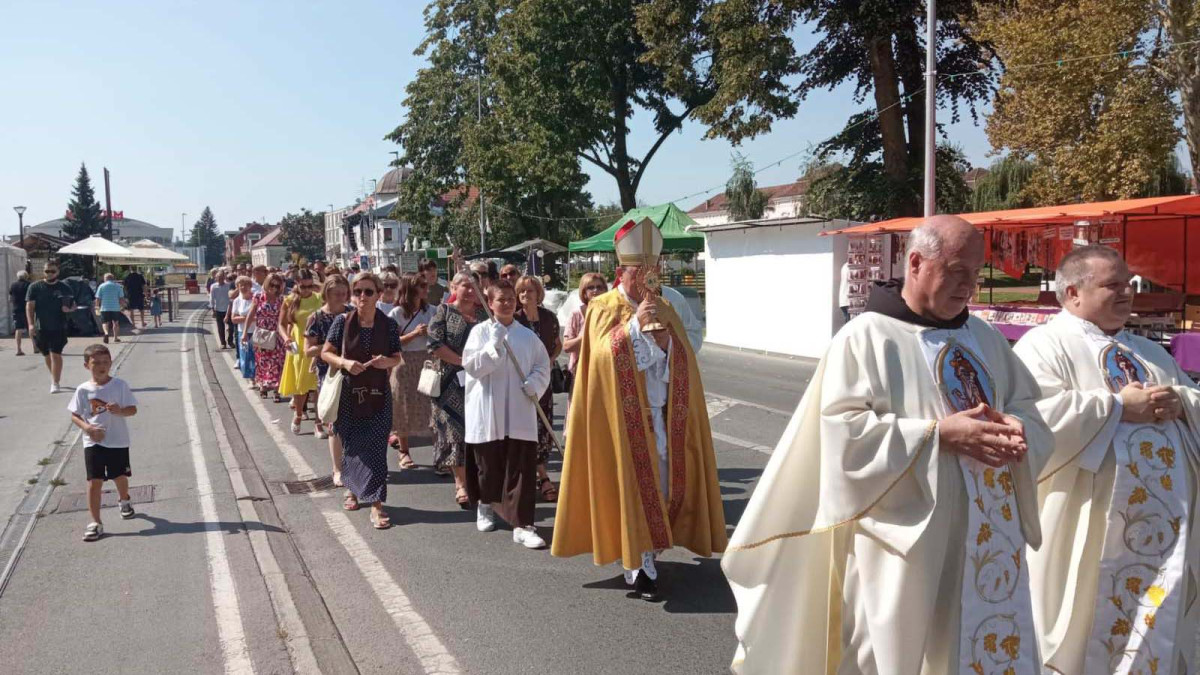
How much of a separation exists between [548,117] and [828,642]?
1272 inches

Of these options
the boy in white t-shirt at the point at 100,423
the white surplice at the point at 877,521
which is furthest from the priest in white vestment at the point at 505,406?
the white surplice at the point at 877,521

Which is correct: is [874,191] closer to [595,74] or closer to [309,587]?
[595,74]

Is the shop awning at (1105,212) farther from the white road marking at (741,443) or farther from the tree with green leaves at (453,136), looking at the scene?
the tree with green leaves at (453,136)

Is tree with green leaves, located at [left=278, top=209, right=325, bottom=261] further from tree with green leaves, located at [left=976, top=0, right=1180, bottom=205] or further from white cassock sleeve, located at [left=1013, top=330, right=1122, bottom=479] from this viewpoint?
white cassock sleeve, located at [left=1013, top=330, right=1122, bottom=479]

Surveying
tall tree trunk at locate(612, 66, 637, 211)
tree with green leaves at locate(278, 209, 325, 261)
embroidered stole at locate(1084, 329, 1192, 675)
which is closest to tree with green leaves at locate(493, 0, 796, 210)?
tall tree trunk at locate(612, 66, 637, 211)

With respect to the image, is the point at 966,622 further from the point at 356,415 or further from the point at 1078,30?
the point at 1078,30

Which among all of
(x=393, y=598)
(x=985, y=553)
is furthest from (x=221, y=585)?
(x=985, y=553)

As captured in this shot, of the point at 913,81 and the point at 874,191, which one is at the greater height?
→ the point at 913,81

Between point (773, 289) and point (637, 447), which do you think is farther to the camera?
point (773, 289)

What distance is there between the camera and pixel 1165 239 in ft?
44.7

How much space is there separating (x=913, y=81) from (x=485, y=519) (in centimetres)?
2119

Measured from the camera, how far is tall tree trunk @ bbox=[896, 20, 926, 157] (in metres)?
23.6

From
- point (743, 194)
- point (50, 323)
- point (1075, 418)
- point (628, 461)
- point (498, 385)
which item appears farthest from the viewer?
point (743, 194)

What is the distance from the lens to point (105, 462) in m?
6.65
